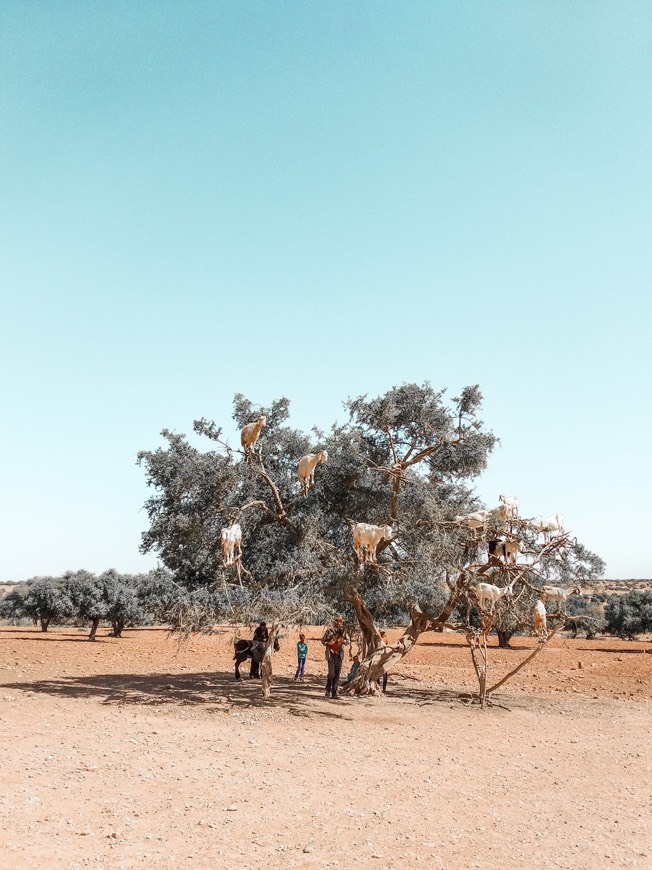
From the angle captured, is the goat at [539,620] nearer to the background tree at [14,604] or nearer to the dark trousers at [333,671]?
the dark trousers at [333,671]

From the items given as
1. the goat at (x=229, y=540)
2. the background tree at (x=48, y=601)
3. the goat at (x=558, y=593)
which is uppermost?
the goat at (x=229, y=540)

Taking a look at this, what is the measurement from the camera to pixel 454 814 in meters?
8.89

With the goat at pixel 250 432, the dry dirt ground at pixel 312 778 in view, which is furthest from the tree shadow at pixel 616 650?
the goat at pixel 250 432

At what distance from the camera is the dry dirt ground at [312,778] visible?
24.4 ft

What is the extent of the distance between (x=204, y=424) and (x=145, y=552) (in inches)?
156

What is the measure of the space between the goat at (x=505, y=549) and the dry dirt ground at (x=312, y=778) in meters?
3.68

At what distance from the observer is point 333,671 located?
698 inches

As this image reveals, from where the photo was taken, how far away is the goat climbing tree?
57.0 ft

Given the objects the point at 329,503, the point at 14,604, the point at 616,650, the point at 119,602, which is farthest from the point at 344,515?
the point at 14,604

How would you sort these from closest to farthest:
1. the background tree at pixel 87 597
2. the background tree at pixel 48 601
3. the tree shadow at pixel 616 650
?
the tree shadow at pixel 616 650, the background tree at pixel 87 597, the background tree at pixel 48 601

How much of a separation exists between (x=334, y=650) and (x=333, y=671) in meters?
0.62

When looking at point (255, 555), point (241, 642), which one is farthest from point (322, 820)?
point (241, 642)

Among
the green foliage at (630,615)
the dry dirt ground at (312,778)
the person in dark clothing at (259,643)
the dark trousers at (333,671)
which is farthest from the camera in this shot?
the green foliage at (630,615)

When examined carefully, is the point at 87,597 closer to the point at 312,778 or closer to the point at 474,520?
the point at 474,520
